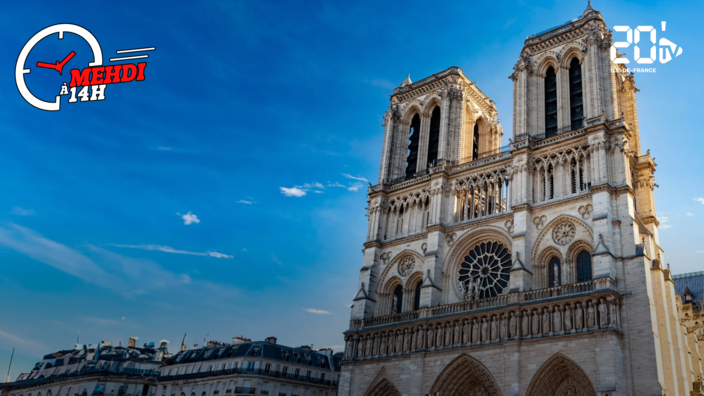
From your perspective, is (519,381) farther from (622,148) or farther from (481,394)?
(622,148)

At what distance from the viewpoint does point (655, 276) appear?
→ 93.2 ft

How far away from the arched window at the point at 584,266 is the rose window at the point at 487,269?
372 centimetres

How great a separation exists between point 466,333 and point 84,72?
68.1 feet

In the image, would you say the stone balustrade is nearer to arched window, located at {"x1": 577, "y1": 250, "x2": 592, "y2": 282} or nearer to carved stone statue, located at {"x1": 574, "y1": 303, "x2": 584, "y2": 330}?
carved stone statue, located at {"x1": 574, "y1": 303, "x2": 584, "y2": 330}

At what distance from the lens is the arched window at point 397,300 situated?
36487 mm

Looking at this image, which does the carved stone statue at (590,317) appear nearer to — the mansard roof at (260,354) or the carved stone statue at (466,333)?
the carved stone statue at (466,333)

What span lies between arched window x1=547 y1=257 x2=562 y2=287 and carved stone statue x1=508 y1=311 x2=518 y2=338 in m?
2.56

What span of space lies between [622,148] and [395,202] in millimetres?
13908

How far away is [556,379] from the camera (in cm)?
2750

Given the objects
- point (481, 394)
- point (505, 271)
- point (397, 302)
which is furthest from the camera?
point (397, 302)

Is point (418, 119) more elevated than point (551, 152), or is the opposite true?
point (418, 119)

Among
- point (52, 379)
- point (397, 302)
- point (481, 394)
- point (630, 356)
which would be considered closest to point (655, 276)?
point (630, 356)

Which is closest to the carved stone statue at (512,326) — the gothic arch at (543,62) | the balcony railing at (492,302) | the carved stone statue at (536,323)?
the balcony railing at (492,302)

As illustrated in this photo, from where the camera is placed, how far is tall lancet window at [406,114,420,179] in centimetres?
4165
